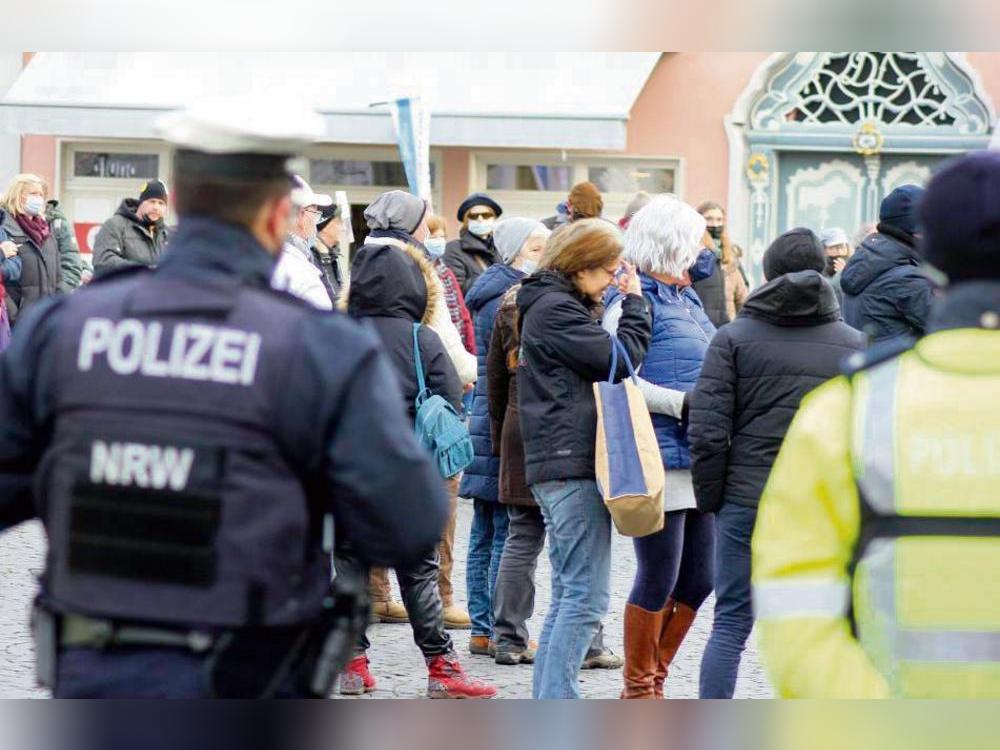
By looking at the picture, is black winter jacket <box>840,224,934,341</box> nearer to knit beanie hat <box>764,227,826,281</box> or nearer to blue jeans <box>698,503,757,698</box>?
knit beanie hat <box>764,227,826,281</box>

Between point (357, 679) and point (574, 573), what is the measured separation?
0.98 m

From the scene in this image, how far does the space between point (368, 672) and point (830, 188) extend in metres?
13.5

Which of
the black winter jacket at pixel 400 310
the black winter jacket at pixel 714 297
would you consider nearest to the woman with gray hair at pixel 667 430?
the black winter jacket at pixel 400 310

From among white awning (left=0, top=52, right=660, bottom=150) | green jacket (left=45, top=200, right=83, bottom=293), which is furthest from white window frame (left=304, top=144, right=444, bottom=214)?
green jacket (left=45, top=200, right=83, bottom=293)

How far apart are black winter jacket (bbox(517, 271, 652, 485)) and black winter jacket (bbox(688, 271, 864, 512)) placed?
0.40 meters

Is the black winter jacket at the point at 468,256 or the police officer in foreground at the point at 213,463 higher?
the black winter jacket at the point at 468,256

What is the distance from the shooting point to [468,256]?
1147 centimetres

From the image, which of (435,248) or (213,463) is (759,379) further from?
(435,248)

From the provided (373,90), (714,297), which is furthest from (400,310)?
(373,90)

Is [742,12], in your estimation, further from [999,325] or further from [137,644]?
[137,644]

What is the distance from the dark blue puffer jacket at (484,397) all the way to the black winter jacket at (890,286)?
4.60 feet

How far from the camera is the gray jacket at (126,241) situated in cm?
1179

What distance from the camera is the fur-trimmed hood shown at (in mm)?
6535

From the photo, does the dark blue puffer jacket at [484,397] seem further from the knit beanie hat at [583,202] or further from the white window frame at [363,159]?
the white window frame at [363,159]
